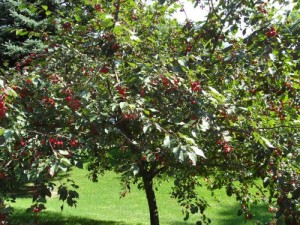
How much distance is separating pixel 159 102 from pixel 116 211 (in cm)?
709

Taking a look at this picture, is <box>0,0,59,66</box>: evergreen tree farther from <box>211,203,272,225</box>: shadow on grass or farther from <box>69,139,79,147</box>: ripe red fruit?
<box>69,139,79,147</box>: ripe red fruit

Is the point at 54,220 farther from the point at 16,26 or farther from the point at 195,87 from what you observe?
the point at 195,87

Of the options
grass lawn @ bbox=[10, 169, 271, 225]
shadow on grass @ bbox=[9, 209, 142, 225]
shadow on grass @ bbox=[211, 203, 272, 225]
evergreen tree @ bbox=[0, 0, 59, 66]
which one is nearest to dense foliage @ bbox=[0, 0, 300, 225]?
grass lawn @ bbox=[10, 169, 271, 225]

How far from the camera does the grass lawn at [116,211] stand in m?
8.45

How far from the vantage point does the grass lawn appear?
8.45 m

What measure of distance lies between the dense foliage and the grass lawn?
11.2ft

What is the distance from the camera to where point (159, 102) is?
3617 mm

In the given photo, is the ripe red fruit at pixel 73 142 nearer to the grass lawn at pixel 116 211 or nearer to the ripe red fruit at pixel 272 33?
the ripe red fruit at pixel 272 33

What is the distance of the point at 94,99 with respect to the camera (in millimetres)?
3822

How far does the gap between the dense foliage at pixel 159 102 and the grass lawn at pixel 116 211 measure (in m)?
3.42

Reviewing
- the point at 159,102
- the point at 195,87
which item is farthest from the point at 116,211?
the point at 195,87

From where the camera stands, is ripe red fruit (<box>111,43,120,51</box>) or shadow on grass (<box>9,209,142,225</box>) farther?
shadow on grass (<box>9,209,142,225</box>)

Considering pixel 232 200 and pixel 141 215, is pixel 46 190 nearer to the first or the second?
pixel 141 215

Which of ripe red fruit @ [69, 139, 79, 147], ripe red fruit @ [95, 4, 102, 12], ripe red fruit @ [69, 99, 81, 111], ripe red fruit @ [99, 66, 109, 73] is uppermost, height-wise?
ripe red fruit @ [95, 4, 102, 12]
